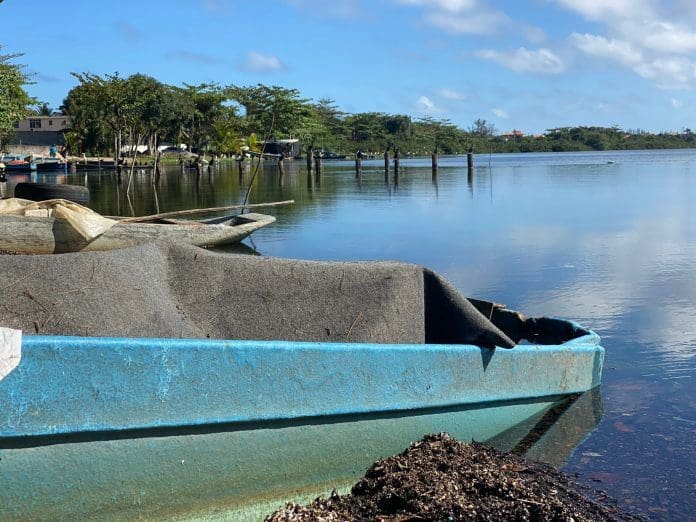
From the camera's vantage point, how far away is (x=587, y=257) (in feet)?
51.9

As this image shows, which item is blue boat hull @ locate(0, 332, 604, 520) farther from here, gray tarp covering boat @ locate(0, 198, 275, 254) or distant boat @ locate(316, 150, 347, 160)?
distant boat @ locate(316, 150, 347, 160)

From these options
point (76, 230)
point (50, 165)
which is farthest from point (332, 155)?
point (76, 230)

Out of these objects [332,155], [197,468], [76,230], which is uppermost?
[332,155]

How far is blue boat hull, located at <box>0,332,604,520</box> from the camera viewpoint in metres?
3.44

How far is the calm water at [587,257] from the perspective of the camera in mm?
5730

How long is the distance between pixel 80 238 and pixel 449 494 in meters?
7.05

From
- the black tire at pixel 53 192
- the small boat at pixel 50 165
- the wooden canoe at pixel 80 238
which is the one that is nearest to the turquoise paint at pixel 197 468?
the wooden canoe at pixel 80 238

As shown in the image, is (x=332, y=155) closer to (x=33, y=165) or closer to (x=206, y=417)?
(x=33, y=165)

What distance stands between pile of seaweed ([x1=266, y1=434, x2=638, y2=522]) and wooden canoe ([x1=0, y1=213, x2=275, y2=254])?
6.63 metres

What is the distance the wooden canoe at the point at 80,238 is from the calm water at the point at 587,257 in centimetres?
204

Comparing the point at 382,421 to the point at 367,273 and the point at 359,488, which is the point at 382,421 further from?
the point at 367,273

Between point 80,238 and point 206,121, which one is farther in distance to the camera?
point 206,121

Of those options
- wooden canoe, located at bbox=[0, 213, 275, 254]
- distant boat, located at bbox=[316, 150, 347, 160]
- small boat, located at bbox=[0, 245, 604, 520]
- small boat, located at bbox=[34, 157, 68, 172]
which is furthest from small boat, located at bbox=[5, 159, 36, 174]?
distant boat, located at bbox=[316, 150, 347, 160]

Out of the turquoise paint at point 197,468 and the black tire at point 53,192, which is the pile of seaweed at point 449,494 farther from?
the black tire at point 53,192
